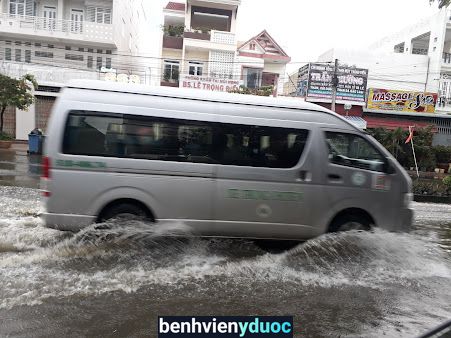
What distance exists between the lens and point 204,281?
4.98 m

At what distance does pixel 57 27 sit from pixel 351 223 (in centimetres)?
2649

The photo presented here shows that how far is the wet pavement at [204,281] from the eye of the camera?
3982mm

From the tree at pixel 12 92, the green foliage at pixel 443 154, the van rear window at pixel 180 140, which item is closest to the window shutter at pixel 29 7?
the tree at pixel 12 92

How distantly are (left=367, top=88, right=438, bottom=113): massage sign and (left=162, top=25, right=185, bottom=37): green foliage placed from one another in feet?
46.3

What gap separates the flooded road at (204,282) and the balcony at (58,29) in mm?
22668

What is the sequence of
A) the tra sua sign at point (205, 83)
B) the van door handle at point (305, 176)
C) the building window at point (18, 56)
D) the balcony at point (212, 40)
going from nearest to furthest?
the van door handle at point (305, 176), the tra sua sign at point (205, 83), the building window at point (18, 56), the balcony at point (212, 40)

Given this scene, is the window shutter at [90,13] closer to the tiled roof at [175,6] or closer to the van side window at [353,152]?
the tiled roof at [175,6]

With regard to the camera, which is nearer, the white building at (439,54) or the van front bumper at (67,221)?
the van front bumper at (67,221)

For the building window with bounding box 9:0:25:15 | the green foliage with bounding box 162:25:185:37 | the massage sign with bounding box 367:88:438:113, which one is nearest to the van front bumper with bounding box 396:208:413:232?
the massage sign with bounding box 367:88:438:113

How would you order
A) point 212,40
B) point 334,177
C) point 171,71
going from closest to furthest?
point 334,177 < point 212,40 < point 171,71

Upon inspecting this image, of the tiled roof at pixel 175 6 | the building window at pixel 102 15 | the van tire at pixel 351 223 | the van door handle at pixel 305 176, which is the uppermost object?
the tiled roof at pixel 175 6

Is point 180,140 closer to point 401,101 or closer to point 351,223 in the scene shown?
point 351,223

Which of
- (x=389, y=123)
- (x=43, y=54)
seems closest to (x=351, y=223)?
(x=389, y=123)

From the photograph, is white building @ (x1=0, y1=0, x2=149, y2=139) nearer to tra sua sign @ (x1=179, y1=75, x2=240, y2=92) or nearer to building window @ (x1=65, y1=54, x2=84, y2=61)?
building window @ (x1=65, y1=54, x2=84, y2=61)
